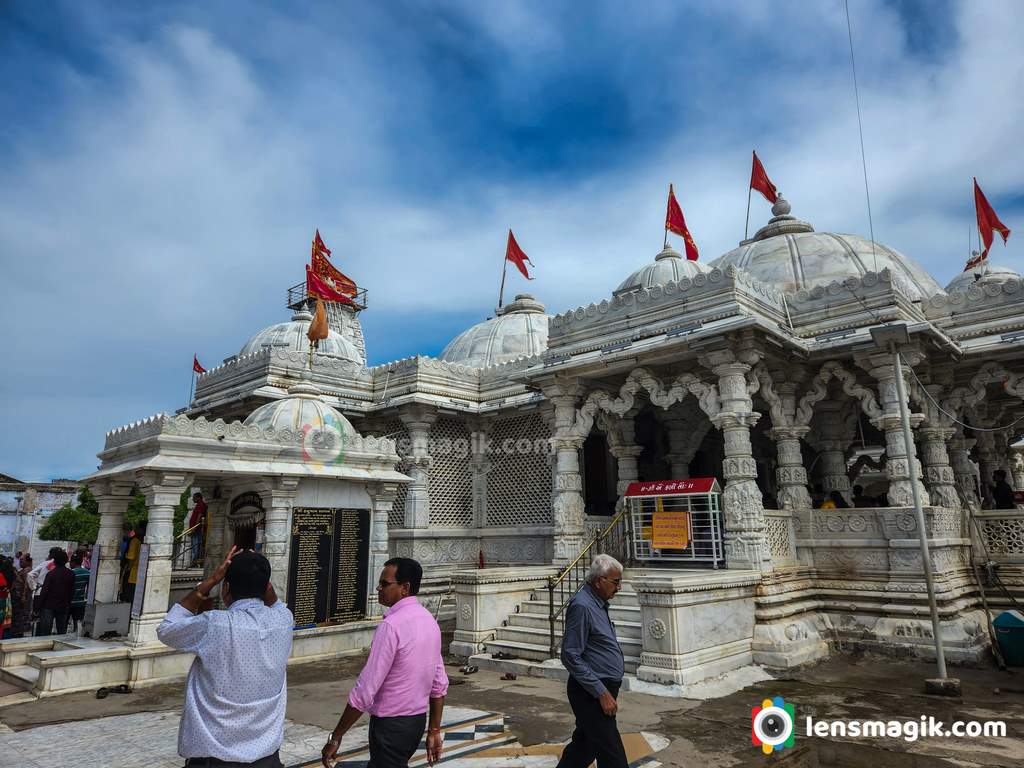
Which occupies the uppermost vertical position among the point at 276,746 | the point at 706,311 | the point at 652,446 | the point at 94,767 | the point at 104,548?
the point at 706,311

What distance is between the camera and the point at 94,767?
4.76 m

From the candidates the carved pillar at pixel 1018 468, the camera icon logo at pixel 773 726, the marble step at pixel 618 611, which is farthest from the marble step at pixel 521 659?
the carved pillar at pixel 1018 468

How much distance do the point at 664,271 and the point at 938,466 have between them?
253 inches

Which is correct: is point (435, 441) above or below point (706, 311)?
below

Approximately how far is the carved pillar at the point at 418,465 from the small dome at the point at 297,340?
543 centimetres

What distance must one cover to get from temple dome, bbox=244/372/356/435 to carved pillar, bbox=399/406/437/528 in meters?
3.43

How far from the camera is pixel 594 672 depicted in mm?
3529

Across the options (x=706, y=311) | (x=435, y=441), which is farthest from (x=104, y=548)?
(x=706, y=311)

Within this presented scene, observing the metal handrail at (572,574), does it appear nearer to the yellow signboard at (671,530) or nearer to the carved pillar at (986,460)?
the yellow signboard at (671,530)

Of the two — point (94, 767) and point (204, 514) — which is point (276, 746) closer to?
point (94, 767)

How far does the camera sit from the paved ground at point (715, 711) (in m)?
5.14

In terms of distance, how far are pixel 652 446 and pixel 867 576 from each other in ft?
18.6

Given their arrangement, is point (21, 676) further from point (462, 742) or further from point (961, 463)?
point (961, 463)

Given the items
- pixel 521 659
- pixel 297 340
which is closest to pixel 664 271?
pixel 521 659
